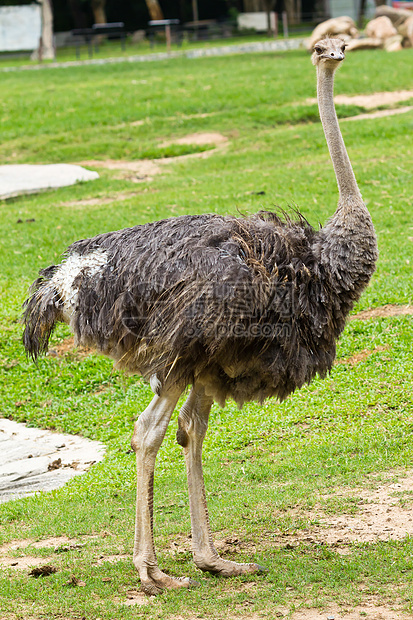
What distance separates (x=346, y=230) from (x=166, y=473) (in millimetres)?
2466

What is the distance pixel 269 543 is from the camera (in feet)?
16.0

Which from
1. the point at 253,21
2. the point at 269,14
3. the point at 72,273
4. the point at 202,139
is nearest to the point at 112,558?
the point at 72,273

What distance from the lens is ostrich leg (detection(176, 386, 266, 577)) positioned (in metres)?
4.54

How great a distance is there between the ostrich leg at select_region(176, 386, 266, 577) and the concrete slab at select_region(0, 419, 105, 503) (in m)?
1.82

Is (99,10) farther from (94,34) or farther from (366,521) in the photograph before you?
(366,521)

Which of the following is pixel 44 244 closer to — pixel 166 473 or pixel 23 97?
pixel 166 473

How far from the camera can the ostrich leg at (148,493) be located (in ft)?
14.4

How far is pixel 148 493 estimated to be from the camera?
176 inches

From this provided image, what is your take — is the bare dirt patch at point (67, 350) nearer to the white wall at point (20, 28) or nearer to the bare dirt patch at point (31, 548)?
the bare dirt patch at point (31, 548)

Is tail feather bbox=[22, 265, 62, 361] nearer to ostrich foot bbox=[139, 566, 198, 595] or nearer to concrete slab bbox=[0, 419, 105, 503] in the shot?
ostrich foot bbox=[139, 566, 198, 595]

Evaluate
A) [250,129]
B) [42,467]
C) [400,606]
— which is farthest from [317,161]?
[400,606]

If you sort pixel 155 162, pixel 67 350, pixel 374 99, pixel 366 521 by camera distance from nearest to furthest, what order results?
pixel 366 521, pixel 67 350, pixel 155 162, pixel 374 99

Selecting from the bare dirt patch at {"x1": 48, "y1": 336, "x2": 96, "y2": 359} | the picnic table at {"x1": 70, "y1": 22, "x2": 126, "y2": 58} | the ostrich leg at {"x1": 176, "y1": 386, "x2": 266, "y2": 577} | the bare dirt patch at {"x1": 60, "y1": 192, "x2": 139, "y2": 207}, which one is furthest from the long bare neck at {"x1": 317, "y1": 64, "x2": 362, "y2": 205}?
the picnic table at {"x1": 70, "y1": 22, "x2": 126, "y2": 58}

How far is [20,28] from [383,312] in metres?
31.5
